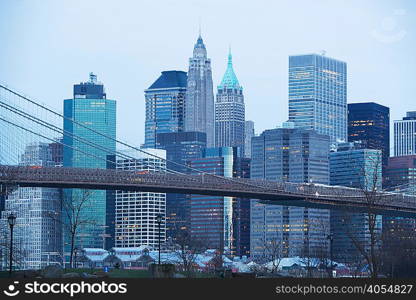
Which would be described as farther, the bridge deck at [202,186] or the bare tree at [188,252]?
the bridge deck at [202,186]

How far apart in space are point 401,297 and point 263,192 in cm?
9255

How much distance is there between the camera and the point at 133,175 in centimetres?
11194

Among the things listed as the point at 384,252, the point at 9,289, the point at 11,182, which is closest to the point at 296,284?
the point at 9,289

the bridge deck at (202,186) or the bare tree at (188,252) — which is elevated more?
the bridge deck at (202,186)

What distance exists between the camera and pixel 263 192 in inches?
4894

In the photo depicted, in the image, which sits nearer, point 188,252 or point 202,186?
point 202,186

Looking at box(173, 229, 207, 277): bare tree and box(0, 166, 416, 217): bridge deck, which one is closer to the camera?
box(173, 229, 207, 277): bare tree

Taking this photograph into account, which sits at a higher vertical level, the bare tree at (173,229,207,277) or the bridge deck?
the bridge deck

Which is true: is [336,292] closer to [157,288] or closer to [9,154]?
[157,288]

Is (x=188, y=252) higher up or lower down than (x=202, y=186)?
lower down

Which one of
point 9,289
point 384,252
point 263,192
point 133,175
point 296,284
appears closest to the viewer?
point 9,289

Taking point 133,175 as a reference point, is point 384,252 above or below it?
below

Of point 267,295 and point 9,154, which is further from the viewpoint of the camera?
point 9,154

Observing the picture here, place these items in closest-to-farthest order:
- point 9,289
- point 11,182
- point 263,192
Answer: point 9,289 → point 11,182 → point 263,192
